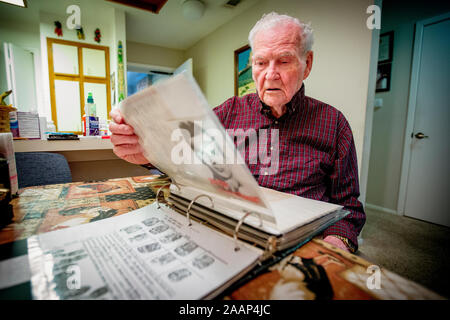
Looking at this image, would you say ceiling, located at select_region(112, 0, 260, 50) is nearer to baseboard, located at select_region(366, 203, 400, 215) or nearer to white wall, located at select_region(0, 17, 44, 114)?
white wall, located at select_region(0, 17, 44, 114)

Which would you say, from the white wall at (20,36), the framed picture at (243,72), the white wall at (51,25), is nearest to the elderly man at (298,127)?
the framed picture at (243,72)

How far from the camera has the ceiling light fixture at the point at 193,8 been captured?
7.82 ft

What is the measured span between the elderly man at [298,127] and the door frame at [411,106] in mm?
2062

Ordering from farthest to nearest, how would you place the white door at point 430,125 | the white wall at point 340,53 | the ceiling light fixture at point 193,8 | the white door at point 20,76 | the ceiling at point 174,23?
the white door at point 20,76, the ceiling at point 174,23, the ceiling light fixture at point 193,8, the white door at point 430,125, the white wall at point 340,53

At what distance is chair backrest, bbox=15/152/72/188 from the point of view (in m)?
0.90

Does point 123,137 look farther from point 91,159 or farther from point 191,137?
point 91,159

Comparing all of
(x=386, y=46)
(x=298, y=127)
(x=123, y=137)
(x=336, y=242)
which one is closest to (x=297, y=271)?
(x=336, y=242)

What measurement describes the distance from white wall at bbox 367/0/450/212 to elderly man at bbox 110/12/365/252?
6.92 ft

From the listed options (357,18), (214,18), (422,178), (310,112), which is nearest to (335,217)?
(310,112)

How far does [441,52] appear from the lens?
1907 millimetres

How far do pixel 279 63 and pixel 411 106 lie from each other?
2244mm

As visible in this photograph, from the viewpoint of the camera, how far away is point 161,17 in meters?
2.79

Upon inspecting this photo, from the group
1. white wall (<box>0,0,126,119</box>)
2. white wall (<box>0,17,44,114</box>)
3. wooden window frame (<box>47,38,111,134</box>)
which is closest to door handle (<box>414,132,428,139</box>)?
white wall (<box>0,0,126,119</box>)

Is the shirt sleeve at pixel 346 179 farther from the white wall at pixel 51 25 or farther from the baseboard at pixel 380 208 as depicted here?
the white wall at pixel 51 25
